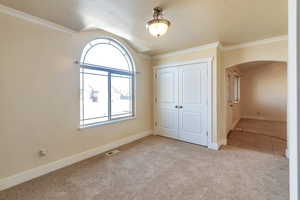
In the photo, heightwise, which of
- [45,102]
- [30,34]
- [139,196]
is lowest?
[139,196]

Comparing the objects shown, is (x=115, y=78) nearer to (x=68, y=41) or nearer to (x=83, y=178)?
(x=68, y=41)

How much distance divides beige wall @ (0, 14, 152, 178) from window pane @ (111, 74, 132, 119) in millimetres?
815

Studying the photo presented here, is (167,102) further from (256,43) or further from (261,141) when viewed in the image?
(261,141)

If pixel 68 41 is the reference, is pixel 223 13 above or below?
above

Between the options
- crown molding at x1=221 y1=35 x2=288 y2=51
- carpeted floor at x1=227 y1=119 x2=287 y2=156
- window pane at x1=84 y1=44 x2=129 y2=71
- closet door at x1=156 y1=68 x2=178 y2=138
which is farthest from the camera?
closet door at x1=156 y1=68 x2=178 y2=138

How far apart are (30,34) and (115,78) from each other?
179 cm

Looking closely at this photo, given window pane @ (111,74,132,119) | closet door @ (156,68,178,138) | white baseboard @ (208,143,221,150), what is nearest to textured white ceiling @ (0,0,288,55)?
window pane @ (111,74,132,119)

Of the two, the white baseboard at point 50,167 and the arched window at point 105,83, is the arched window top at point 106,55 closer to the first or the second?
the arched window at point 105,83

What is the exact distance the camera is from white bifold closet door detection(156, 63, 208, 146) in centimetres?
374

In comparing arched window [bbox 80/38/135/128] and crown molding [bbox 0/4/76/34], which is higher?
crown molding [bbox 0/4/76/34]

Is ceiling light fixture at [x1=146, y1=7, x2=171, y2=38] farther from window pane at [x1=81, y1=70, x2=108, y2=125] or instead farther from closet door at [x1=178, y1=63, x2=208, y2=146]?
closet door at [x1=178, y1=63, x2=208, y2=146]

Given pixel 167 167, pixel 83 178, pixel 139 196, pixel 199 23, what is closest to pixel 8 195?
pixel 83 178

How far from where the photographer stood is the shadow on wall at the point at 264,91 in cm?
658

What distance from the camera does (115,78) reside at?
3.73 m
